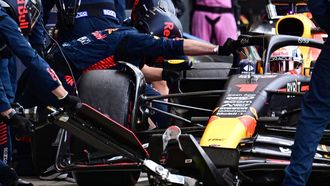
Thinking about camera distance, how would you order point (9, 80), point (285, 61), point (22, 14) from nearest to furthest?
point (22, 14) → point (285, 61) → point (9, 80)

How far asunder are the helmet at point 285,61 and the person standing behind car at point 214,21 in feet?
17.8

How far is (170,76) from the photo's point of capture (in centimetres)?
786

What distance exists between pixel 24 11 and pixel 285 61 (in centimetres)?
196

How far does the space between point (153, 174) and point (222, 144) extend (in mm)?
516

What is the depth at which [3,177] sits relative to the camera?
272 inches

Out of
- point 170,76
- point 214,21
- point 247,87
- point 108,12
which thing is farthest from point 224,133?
point 214,21

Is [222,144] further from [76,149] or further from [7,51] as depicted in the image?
[7,51]

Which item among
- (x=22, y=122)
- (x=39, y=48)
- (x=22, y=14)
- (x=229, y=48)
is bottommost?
(x=22, y=122)

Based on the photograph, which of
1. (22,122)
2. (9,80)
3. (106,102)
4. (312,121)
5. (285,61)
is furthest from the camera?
(9,80)

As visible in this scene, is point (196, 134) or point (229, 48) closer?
point (196, 134)

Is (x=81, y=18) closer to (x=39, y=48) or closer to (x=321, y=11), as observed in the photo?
(x=39, y=48)

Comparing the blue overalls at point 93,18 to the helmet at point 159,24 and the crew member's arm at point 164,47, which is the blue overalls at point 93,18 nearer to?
the helmet at point 159,24

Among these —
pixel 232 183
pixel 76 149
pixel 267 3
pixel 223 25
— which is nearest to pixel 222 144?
pixel 232 183

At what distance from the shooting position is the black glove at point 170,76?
7766 millimetres
